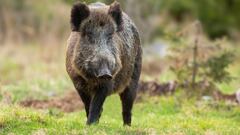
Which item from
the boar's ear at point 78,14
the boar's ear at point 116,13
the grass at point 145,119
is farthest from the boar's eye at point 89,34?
the grass at point 145,119

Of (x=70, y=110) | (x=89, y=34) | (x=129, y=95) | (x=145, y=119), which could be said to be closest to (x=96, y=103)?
(x=89, y=34)

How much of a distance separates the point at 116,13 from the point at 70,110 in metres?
4.44

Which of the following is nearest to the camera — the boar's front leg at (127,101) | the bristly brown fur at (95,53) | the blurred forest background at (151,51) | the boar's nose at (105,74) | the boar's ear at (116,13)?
the boar's nose at (105,74)

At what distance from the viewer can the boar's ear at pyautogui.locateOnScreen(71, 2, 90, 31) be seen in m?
10.5

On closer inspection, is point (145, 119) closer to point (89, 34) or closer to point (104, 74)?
point (89, 34)

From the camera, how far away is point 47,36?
23.4 metres

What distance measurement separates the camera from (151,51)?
945 inches

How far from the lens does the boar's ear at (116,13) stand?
10.8m

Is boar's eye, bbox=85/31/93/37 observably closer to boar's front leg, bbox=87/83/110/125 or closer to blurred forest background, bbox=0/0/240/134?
boar's front leg, bbox=87/83/110/125

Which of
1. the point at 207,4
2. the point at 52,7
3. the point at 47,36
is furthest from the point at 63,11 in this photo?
the point at 207,4

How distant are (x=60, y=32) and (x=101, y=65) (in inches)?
578

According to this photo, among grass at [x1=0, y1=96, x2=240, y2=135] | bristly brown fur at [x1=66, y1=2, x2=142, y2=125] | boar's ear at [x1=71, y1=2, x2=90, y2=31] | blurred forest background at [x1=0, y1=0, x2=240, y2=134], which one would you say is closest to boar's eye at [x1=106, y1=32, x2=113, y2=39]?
bristly brown fur at [x1=66, y1=2, x2=142, y2=125]

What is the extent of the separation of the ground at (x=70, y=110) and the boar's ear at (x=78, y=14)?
1456 millimetres

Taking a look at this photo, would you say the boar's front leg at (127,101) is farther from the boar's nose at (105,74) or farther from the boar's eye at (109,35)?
the boar's nose at (105,74)
